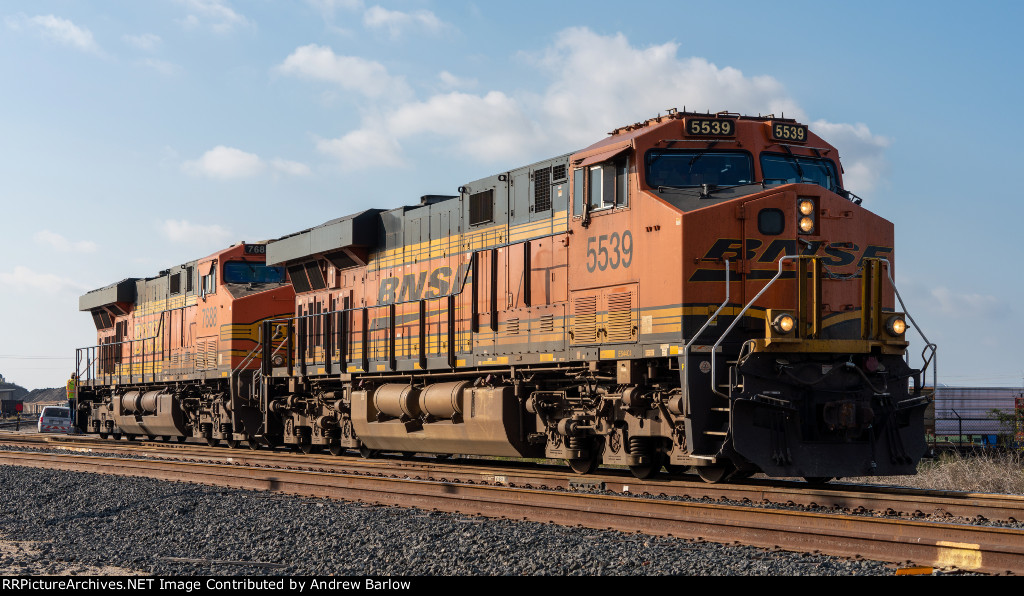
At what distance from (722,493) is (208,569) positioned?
5.19 meters

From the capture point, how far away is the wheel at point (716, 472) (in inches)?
436

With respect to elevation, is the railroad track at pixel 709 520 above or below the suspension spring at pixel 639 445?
below

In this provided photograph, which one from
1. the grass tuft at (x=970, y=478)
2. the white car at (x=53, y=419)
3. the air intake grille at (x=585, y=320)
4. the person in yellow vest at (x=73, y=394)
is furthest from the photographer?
the white car at (x=53, y=419)

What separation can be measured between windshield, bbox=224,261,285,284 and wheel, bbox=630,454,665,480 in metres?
13.2

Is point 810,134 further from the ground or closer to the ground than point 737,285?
further from the ground

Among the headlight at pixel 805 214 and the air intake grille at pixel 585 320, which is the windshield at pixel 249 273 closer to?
the air intake grille at pixel 585 320

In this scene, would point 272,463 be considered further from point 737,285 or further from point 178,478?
point 737,285

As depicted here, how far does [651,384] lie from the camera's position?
11.4 metres

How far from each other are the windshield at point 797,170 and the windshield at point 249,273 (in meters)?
14.2

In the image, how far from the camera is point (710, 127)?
1135 cm

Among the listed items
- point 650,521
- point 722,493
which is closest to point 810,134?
point 722,493

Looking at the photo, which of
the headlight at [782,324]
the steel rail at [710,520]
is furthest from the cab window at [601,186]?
the steel rail at [710,520]

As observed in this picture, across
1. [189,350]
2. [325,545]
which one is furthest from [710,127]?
[189,350]

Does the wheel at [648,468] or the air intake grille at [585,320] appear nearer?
the wheel at [648,468]
